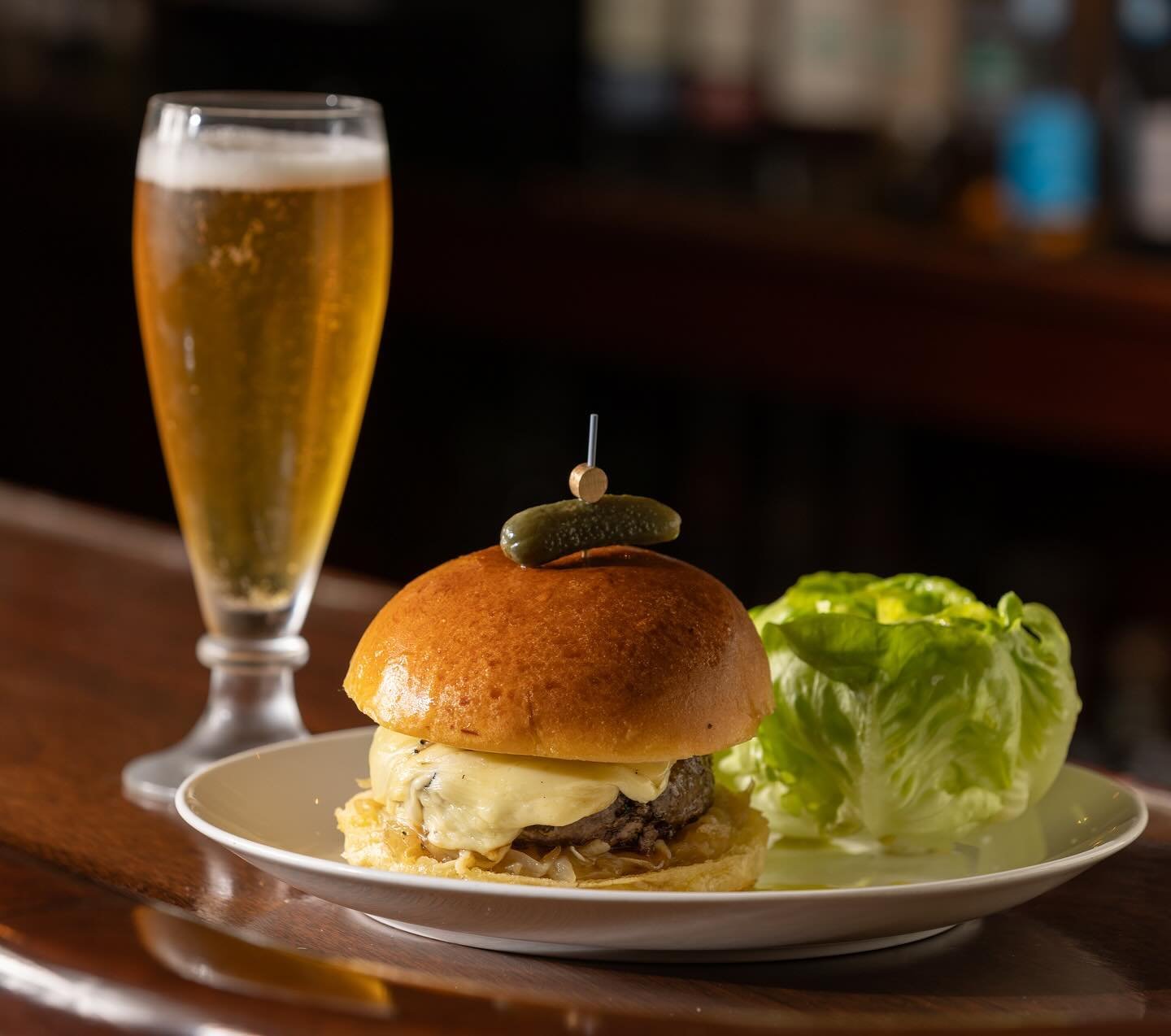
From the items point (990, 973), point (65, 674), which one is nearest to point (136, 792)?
point (65, 674)

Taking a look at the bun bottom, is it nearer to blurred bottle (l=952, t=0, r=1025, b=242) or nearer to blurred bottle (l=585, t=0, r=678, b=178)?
blurred bottle (l=952, t=0, r=1025, b=242)

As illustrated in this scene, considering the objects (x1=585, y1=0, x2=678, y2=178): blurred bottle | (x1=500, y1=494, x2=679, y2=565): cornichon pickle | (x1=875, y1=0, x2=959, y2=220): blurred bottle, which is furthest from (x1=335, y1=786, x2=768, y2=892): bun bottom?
(x1=585, y1=0, x2=678, y2=178): blurred bottle

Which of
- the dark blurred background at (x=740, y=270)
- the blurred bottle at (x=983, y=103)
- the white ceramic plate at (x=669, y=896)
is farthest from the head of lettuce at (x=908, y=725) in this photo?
the blurred bottle at (x=983, y=103)

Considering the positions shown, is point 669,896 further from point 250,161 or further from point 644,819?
point 250,161

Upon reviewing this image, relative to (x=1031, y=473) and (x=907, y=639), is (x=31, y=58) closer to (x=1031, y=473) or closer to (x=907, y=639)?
(x=1031, y=473)

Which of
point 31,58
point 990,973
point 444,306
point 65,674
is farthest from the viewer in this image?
point 31,58
